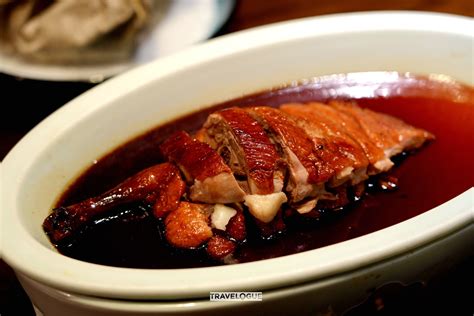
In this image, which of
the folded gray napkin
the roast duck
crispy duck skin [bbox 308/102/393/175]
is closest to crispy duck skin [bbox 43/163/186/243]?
A: the roast duck

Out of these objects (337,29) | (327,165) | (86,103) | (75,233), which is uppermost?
(337,29)

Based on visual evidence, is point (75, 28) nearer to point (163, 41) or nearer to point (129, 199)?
point (163, 41)

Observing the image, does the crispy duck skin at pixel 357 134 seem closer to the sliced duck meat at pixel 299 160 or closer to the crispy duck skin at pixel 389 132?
the crispy duck skin at pixel 389 132

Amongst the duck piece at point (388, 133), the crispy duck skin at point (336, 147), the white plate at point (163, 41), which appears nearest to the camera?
the crispy duck skin at point (336, 147)

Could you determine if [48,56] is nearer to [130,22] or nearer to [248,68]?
[130,22]

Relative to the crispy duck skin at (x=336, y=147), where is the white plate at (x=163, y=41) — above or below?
below

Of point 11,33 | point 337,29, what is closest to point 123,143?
point 337,29

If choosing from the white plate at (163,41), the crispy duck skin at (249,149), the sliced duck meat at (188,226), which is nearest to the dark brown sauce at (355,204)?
the sliced duck meat at (188,226)
